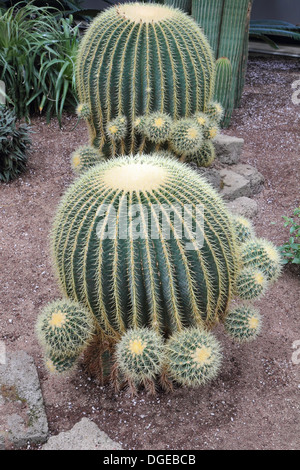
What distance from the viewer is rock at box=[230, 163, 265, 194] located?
13.9 feet

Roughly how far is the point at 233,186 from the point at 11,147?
67.4 inches

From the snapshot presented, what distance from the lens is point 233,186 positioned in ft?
13.5

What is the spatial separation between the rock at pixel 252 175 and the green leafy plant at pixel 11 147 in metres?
1.66

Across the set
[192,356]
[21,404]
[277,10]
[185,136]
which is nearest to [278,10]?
[277,10]

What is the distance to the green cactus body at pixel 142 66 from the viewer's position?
3297mm

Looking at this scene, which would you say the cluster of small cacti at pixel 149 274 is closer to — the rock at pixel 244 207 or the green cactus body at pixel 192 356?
the green cactus body at pixel 192 356

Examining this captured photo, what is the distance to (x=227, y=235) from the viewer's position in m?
2.34

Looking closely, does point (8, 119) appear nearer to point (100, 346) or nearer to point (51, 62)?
point (51, 62)

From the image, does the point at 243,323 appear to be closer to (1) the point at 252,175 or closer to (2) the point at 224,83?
(1) the point at 252,175

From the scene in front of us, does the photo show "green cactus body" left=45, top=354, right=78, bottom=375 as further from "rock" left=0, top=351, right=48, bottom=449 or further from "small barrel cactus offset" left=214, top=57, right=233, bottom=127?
"small barrel cactus offset" left=214, top=57, right=233, bottom=127

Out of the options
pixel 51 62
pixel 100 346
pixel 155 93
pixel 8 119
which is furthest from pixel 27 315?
pixel 51 62

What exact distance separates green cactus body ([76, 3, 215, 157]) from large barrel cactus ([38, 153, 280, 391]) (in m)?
1.08
